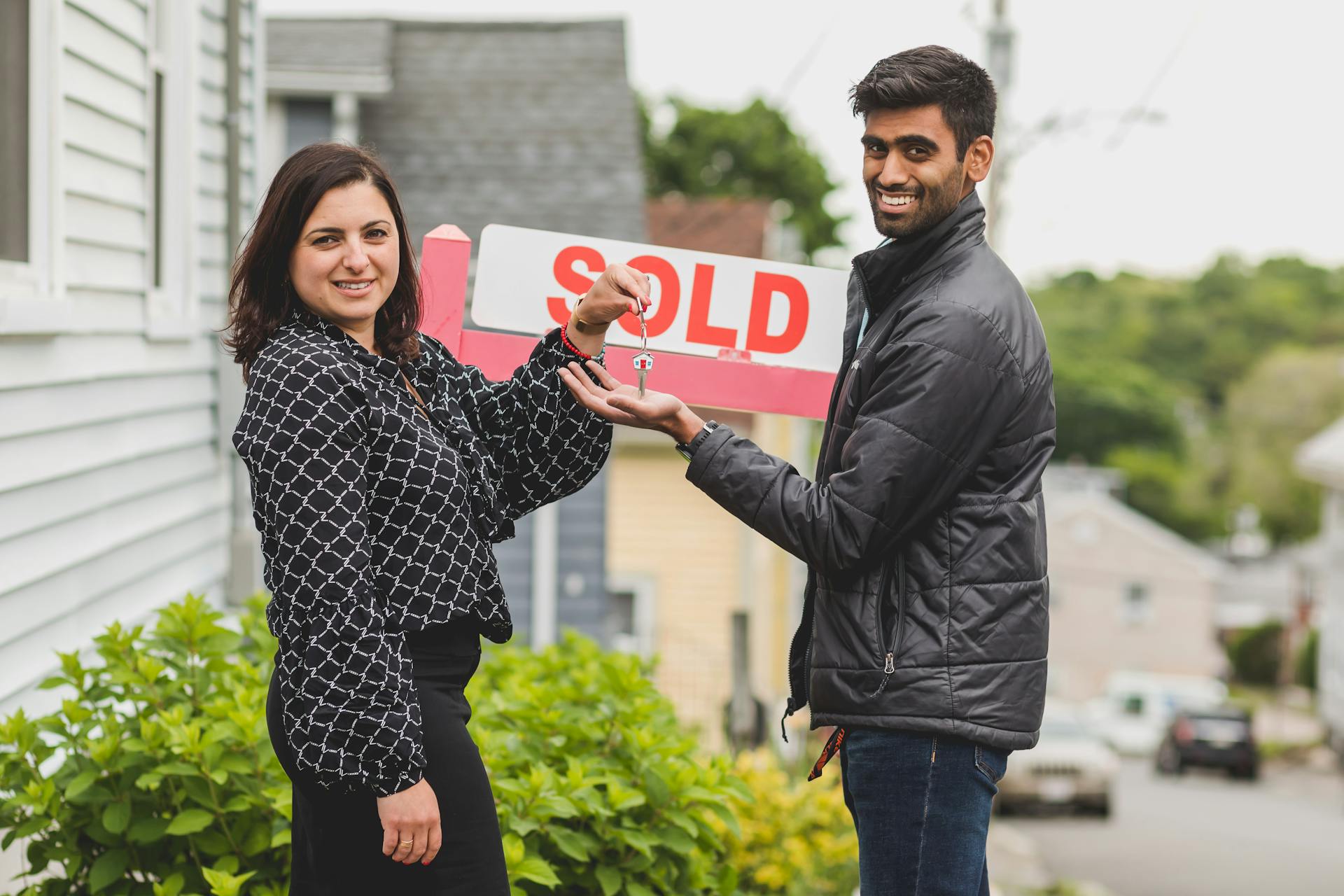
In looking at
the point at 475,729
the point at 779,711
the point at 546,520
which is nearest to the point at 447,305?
the point at 475,729

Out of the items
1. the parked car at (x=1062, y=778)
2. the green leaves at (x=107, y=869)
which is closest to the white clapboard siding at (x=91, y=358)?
the green leaves at (x=107, y=869)

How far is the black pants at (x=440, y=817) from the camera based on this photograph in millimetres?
→ 2014

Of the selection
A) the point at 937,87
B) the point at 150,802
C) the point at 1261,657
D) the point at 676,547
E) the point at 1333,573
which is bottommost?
the point at 1261,657

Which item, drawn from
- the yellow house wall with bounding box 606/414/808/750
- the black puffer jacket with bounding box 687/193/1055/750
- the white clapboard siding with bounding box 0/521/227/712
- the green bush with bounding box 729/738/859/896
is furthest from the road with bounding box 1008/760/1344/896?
the black puffer jacket with bounding box 687/193/1055/750

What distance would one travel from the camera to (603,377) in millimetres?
2408

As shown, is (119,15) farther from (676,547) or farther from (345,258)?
(676,547)

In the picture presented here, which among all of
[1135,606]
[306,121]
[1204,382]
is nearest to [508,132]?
[306,121]

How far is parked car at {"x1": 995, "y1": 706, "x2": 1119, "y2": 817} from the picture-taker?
1984 cm

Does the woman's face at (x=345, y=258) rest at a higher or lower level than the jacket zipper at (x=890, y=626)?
higher

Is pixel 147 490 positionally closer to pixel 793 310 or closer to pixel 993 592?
pixel 793 310

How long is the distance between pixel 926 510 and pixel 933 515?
0.03m

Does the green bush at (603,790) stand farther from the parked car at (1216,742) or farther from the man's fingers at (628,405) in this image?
the parked car at (1216,742)

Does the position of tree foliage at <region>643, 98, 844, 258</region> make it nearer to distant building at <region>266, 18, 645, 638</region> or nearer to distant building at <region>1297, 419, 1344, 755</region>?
distant building at <region>1297, 419, 1344, 755</region>

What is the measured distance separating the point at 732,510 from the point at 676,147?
30528mm
